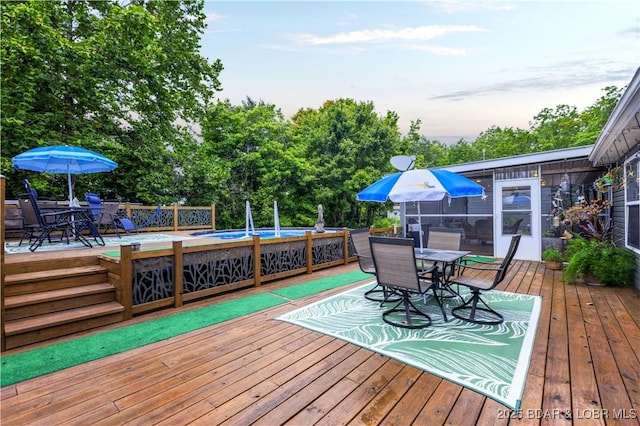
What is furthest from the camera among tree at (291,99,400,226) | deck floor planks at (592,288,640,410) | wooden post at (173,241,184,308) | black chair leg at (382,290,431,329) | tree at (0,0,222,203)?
tree at (291,99,400,226)

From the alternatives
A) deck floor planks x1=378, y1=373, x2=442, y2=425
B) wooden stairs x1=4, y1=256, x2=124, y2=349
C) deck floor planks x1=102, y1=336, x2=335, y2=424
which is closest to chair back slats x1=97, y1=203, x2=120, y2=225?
wooden stairs x1=4, y1=256, x2=124, y2=349

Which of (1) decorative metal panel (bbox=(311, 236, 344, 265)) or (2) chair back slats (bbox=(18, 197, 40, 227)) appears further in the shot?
(1) decorative metal panel (bbox=(311, 236, 344, 265))

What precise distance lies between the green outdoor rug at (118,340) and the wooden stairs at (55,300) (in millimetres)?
237

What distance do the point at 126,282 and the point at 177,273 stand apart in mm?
626

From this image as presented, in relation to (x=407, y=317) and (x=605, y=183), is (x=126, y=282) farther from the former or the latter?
(x=605, y=183)

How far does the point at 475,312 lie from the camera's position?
3.57 m

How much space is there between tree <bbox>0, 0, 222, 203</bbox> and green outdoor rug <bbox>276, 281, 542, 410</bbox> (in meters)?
9.25

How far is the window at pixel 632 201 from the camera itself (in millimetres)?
4648

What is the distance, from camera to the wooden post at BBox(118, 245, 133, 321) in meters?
3.54

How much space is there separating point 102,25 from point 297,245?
30.0 feet

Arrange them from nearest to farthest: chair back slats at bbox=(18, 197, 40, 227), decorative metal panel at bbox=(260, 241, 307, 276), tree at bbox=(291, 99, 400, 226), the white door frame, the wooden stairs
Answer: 1. the wooden stairs
2. chair back slats at bbox=(18, 197, 40, 227)
3. decorative metal panel at bbox=(260, 241, 307, 276)
4. the white door frame
5. tree at bbox=(291, 99, 400, 226)

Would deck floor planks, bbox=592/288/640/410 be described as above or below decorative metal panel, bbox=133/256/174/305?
below

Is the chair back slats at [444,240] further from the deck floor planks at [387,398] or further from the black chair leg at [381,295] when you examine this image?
the deck floor planks at [387,398]

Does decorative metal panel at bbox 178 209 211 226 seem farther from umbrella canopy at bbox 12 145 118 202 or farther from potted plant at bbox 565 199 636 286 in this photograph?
potted plant at bbox 565 199 636 286
